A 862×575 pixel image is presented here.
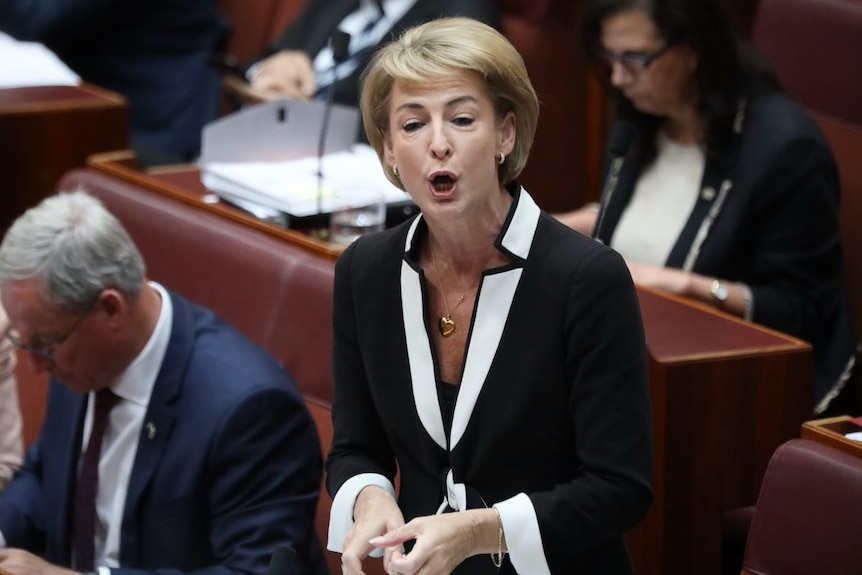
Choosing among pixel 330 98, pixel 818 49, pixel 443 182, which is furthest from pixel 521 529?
pixel 818 49

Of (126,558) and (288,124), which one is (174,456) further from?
(288,124)

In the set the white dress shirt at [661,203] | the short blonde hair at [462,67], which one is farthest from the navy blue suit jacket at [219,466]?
the white dress shirt at [661,203]

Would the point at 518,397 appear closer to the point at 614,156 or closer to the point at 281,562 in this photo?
the point at 281,562

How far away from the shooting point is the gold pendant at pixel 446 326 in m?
1.43

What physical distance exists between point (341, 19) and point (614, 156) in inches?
42.9

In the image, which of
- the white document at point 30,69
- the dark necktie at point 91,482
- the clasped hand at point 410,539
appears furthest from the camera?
the white document at point 30,69

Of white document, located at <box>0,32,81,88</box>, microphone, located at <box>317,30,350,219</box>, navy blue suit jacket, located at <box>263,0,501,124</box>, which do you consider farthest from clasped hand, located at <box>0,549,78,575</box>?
white document, located at <box>0,32,81,88</box>

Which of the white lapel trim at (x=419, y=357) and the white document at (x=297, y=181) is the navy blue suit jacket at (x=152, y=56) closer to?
the white document at (x=297, y=181)

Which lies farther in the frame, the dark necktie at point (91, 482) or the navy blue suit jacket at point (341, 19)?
the navy blue suit jacket at point (341, 19)

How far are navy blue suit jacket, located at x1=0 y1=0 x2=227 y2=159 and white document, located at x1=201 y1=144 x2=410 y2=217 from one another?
3.96ft

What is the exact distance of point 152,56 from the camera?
397 centimetres

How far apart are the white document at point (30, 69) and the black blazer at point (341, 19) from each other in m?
0.50

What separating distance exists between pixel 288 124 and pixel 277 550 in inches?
57.6

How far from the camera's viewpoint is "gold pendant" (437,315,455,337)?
143 centimetres
